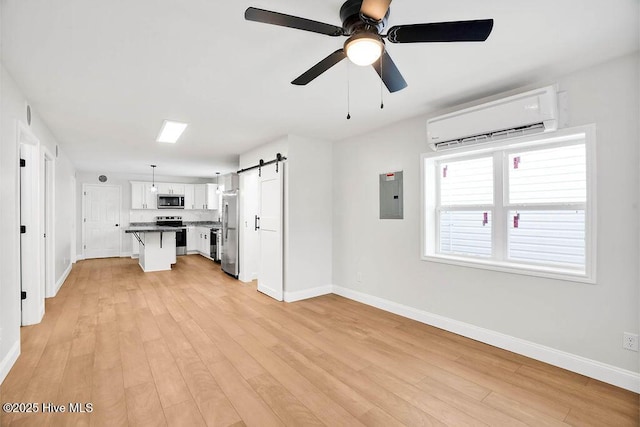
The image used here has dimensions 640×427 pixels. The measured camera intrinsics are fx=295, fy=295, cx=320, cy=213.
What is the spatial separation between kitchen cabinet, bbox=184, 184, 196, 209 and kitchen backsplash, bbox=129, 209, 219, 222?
33cm

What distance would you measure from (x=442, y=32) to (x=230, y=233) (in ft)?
17.3

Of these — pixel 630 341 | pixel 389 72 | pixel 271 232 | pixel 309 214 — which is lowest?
pixel 630 341

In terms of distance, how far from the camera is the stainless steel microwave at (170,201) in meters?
8.73

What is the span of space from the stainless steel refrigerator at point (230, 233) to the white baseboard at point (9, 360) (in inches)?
132

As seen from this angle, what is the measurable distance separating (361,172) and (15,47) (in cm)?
→ 360

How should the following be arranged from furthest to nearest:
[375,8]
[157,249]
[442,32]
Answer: [157,249]
[442,32]
[375,8]

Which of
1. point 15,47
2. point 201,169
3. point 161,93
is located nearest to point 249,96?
point 161,93

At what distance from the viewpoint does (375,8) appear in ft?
4.46

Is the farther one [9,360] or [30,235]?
[30,235]

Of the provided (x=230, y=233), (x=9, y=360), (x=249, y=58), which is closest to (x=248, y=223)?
(x=230, y=233)

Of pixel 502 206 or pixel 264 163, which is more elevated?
pixel 264 163

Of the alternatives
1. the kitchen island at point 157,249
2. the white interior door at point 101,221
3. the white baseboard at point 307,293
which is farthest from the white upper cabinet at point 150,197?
the white baseboard at point 307,293

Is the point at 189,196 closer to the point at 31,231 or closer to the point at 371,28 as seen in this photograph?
the point at 31,231

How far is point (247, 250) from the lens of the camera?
223 inches
